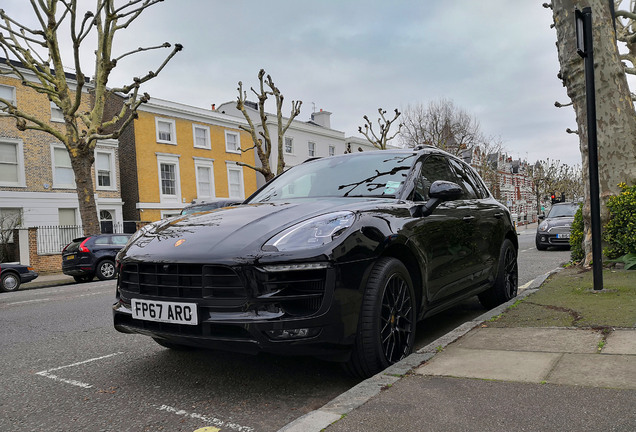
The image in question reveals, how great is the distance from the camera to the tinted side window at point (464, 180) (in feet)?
17.2

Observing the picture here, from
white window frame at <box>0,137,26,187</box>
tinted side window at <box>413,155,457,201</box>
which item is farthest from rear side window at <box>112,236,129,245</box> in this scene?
tinted side window at <box>413,155,457,201</box>

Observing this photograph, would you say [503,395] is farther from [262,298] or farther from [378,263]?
[262,298]

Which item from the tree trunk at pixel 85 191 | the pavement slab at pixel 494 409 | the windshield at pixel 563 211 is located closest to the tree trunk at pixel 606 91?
the pavement slab at pixel 494 409

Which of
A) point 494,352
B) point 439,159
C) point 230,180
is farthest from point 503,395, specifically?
point 230,180

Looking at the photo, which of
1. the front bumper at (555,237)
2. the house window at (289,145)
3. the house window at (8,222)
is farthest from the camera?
the house window at (289,145)

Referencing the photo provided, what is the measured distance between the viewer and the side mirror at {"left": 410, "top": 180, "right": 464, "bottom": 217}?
3.90 meters

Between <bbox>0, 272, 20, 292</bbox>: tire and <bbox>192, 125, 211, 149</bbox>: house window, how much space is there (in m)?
18.5

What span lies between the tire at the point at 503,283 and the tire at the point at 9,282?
1325 cm

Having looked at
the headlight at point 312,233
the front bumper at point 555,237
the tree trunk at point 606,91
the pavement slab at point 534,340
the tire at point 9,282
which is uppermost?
the tree trunk at point 606,91

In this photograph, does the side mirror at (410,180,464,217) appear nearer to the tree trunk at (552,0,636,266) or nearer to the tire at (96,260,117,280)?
the tree trunk at (552,0,636,266)

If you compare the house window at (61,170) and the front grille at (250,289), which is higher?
the house window at (61,170)

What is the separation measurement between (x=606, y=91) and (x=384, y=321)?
6091 mm

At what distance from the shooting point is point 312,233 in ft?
10.1

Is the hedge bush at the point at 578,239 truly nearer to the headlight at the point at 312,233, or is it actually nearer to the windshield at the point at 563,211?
the headlight at the point at 312,233
